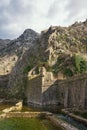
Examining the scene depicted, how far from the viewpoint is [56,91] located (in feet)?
283

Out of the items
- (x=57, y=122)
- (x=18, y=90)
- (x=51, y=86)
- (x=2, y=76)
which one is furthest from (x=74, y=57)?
(x=2, y=76)

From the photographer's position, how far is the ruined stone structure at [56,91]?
221 feet

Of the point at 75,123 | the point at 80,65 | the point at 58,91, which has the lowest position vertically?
the point at 75,123

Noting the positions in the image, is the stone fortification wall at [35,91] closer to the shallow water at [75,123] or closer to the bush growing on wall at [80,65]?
the bush growing on wall at [80,65]

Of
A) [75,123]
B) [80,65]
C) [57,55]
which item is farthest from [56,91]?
[75,123]

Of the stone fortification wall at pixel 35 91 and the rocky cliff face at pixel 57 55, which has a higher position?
the rocky cliff face at pixel 57 55

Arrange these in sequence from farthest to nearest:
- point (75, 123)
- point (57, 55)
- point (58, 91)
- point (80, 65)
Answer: point (57, 55) < point (80, 65) < point (58, 91) < point (75, 123)

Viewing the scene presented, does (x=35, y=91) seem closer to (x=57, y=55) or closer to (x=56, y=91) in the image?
(x=56, y=91)

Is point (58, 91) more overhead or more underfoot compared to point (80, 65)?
more underfoot

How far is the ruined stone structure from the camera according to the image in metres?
67.2

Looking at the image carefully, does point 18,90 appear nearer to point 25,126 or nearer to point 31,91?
point 31,91

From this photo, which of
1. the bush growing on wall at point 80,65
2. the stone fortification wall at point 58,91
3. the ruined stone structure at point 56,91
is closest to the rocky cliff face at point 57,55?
the bush growing on wall at point 80,65

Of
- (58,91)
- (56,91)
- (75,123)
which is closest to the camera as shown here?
(75,123)

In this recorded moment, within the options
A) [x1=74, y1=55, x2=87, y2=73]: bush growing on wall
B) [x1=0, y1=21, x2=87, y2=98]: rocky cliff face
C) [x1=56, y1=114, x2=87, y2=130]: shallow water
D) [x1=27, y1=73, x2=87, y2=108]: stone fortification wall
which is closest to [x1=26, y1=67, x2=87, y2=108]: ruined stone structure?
[x1=27, y1=73, x2=87, y2=108]: stone fortification wall
